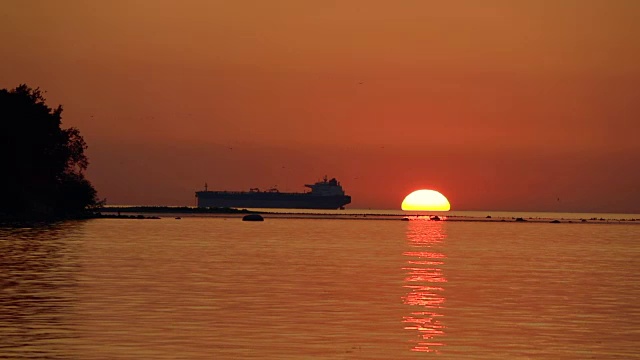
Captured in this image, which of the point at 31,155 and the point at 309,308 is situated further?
the point at 31,155

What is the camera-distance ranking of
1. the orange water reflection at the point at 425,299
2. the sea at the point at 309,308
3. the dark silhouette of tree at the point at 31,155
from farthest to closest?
the dark silhouette of tree at the point at 31,155
the orange water reflection at the point at 425,299
the sea at the point at 309,308

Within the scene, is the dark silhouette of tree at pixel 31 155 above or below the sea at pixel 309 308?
above

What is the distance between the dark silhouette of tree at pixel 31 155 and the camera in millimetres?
136250

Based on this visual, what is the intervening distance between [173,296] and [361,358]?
15723 mm

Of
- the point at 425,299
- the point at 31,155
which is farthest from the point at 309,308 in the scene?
the point at 31,155

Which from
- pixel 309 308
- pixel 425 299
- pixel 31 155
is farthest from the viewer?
pixel 31 155

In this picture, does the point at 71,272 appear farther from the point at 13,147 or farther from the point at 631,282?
the point at 13,147

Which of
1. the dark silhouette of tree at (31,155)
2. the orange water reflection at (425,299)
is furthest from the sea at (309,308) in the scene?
the dark silhouette of tree at (31,155)

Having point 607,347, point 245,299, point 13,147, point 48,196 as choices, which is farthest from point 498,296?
point 48,196

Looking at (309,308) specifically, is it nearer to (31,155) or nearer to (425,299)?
(425,299)

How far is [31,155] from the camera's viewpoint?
140m

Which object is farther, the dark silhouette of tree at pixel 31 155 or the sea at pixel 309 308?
the dark silhouette of tree at pixel 31 155

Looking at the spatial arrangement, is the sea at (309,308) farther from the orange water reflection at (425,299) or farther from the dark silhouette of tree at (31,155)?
the dark silhouette of tree at (31,155)

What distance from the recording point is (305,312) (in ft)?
115
